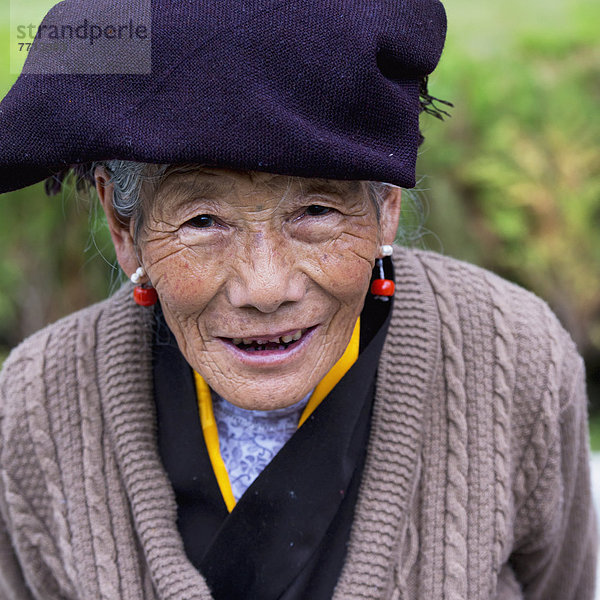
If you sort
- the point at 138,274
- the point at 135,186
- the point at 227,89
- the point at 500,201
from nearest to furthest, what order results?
the point at 227,89, the point at 135,186, the point at 138,274, the point at 500,201

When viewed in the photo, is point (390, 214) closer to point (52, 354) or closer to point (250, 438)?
point (250, 438)

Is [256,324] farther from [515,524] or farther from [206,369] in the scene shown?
[515,524]

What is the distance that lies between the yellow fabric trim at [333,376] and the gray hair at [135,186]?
397 mm

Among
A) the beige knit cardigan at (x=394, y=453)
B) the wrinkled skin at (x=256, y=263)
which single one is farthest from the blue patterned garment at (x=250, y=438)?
the wrinkled skin at (x=256, y=263)

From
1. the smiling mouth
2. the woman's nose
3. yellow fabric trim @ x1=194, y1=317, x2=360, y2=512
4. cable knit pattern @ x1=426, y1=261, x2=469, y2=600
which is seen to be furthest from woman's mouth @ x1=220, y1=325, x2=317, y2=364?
cable knit pattern @ x1=426, y1=261, x2=469, y2=600

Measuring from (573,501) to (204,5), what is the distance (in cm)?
175

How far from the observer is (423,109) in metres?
1.98

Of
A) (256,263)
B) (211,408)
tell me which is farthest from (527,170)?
(256,263)

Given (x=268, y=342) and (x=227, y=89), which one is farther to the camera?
(x=268, y=342)

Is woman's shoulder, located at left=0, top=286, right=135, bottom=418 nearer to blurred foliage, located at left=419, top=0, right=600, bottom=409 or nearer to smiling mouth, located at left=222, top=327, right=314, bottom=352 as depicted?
smiling mouth, located at left=222, top=327, right=314, bottom=352

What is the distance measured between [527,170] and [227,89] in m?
3.24

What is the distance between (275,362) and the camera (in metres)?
1.84

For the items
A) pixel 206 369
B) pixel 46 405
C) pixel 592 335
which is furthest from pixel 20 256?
pixel 592 335

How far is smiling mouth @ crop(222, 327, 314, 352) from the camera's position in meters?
1.84
